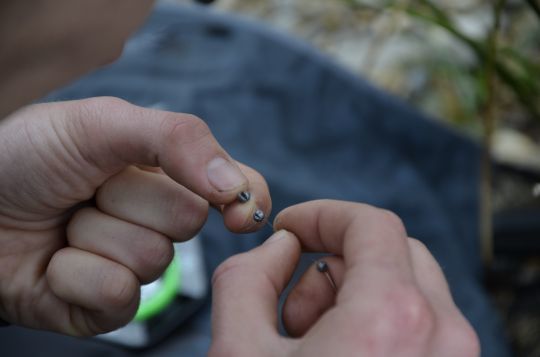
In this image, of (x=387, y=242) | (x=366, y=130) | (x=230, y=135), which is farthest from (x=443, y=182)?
(x=387, y=242)

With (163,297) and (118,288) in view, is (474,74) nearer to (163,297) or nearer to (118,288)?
(163,297)

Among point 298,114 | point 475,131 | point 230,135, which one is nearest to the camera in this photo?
point 230,135

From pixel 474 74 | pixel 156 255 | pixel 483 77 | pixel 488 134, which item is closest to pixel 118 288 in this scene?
pixel 156 255

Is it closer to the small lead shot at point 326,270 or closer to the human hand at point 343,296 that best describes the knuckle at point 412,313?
the human hand at point 343,296

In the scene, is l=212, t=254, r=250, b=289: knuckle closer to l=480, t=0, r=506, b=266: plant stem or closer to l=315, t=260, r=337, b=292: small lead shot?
l=315, t=260, r=337, b=292: small lead shot

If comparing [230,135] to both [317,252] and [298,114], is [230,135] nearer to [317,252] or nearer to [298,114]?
[298,114]

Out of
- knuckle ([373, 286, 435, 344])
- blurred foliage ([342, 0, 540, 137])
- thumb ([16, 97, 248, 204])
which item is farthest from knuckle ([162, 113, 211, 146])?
blurred foliage ([342, 0, 540, 137])
